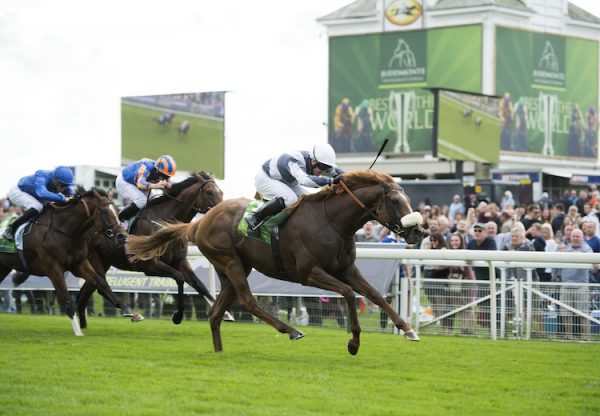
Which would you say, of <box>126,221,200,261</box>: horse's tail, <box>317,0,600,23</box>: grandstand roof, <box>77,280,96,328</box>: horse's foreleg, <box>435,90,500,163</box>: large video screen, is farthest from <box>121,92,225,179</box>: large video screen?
Result: <box>126,221,200,261</box>: horse's tail

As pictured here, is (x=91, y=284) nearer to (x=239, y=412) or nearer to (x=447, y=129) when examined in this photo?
(x=239, y=412)

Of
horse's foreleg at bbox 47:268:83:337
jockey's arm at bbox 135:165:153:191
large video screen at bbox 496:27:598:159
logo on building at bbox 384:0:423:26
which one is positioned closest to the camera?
horse's foreleg at bbox 47:268:83:337

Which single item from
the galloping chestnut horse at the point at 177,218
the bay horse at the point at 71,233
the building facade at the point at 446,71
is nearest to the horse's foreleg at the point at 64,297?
the bay horse at the point at 71,233

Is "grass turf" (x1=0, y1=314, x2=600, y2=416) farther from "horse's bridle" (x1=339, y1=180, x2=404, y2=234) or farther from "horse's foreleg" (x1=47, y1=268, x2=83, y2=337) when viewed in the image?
"horse's bridle" (x1=339, y1=180, x2=404, y2=234)

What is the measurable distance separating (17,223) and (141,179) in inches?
54.9

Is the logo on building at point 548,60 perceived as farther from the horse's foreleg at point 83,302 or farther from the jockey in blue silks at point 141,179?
the horse's foreleg at point 83,302

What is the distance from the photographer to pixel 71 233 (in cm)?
1141

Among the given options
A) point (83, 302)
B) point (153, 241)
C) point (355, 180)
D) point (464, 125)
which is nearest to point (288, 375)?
point (355, 180)

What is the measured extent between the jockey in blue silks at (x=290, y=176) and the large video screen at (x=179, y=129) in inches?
794

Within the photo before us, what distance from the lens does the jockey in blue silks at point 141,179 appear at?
476 inches

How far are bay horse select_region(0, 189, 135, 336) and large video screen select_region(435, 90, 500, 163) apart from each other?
17.8 m

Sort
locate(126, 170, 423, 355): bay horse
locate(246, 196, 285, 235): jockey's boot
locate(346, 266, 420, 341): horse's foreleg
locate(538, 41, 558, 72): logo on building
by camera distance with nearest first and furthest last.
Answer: locate(346, 266, 420, 341): horse's foreleg
locate(126, 170, 423, 355): bay horse
locate(246, 196, 285, 235): jockey's boot
locate(538, 41, 558, 72): logo on building

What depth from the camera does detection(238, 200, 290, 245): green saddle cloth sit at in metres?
9.39

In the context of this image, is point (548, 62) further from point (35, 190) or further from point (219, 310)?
point (219, 310)
